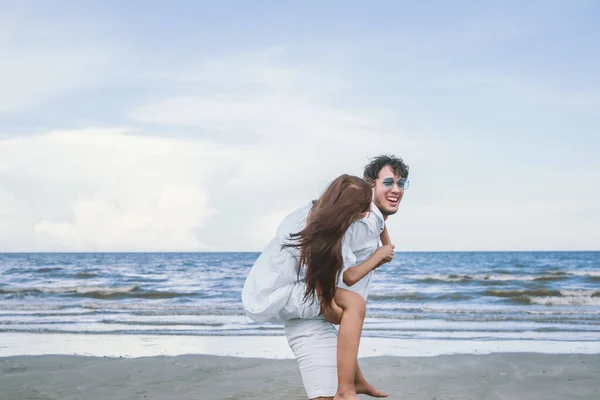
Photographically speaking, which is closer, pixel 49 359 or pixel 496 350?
pixel 49 359

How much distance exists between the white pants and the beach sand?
8.05 ft

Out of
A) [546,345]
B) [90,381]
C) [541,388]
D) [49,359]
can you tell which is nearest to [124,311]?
[49,359]

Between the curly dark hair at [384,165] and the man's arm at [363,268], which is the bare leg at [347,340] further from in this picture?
the curly dark hair at [384,165]

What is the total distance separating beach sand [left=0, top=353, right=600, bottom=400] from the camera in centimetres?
610

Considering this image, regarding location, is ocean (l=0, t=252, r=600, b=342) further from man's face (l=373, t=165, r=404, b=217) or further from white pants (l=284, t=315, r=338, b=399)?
white pants (l=284, t=315, r=338, b=399)

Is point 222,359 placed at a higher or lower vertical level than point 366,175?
lower

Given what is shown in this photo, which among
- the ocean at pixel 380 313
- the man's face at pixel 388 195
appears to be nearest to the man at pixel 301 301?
the man's face at pixel 388 195

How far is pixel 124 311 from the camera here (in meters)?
14.7

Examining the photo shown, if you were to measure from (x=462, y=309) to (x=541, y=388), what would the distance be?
29.7ft

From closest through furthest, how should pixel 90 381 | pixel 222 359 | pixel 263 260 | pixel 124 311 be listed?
pixel 263 260, pixel 90 381, pixel 222 359, pixel 124 311

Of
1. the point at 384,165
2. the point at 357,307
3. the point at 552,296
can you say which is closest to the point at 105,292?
the point at 552,296

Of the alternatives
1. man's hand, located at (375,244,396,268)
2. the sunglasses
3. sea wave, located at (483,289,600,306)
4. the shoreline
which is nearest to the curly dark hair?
the sunglasses

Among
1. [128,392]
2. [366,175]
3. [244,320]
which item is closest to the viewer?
[366,175]

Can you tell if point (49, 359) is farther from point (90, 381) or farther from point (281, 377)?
point (281, 377)
